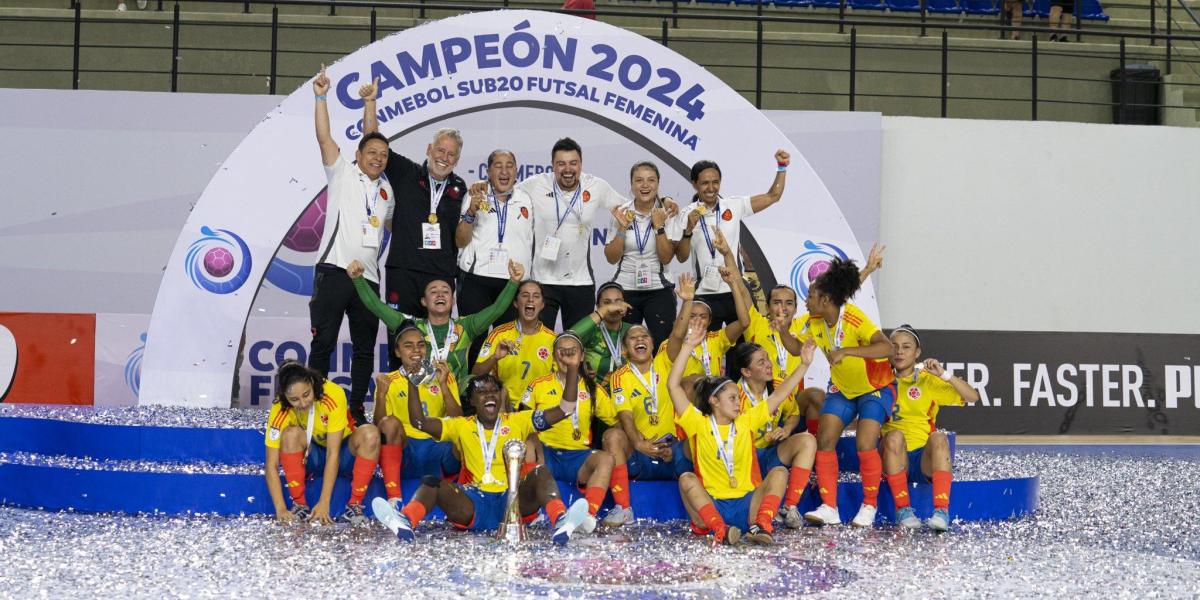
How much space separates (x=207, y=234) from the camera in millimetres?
7324

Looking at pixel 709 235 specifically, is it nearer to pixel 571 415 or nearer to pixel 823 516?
pixel 571 415

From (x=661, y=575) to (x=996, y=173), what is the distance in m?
6.59

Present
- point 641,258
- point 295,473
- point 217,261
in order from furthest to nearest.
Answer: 1. point 217,261
2. point 641,258
3. point 295,473

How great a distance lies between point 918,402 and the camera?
6.49 meters

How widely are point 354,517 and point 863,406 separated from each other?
251 centimetres

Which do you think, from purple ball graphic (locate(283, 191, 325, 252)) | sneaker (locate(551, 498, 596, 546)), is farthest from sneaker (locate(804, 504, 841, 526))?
purple ball graphic (locate(283, 191, 325, 252))

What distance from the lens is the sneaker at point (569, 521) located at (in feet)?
17.6

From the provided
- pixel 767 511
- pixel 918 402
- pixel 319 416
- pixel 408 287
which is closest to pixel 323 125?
pixel 408 287

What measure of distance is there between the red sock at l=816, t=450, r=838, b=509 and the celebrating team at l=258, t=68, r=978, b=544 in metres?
0.01

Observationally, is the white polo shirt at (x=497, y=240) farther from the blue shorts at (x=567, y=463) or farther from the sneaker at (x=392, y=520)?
the sneaker at (x=392, y=520)

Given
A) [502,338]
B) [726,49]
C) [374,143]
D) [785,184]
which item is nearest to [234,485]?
[502,338]

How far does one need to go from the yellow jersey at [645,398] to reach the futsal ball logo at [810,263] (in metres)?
1.60

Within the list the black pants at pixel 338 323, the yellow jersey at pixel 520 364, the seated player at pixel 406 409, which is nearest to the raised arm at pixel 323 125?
the black pants at pixel 338 323

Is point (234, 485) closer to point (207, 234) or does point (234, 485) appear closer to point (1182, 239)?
point (207, 234)
